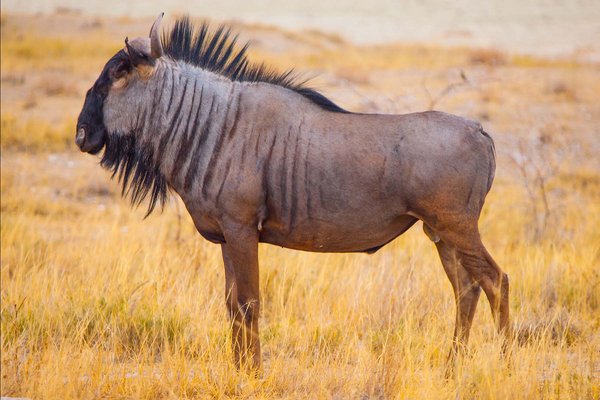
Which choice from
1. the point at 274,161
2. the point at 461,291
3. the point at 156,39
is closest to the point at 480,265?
the point at 461,291

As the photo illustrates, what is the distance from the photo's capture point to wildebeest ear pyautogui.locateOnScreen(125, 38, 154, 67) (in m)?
3.55

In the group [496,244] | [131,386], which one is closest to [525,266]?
[496,244]

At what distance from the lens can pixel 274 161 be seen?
361 centimetres

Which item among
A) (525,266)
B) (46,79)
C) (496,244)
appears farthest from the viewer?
(46,79)

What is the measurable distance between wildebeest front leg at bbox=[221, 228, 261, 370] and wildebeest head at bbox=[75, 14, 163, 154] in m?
1.05

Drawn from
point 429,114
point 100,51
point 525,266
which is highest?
point 100,51

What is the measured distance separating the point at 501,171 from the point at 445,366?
315 inches

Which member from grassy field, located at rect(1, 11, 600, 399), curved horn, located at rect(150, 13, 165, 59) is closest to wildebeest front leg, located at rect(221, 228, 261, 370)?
grassy field, located at rect(1, 11, 600, 399)

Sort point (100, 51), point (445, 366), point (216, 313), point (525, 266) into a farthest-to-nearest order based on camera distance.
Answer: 1. point (100, 51)
2. point (525, 266)
3. point (216, 313)
4. point (445, 366)

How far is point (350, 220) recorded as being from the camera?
3615mm

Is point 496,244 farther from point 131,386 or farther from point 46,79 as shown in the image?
point 46,79

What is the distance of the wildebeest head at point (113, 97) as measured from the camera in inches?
143

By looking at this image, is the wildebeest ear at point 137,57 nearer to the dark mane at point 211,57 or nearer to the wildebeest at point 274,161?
the wildebeest at point 274,161

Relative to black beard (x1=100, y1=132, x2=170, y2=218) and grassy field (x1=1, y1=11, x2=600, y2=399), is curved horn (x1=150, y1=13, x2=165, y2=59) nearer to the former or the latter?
black beard (x1=100, y1=132, x2=170, y2=218)
